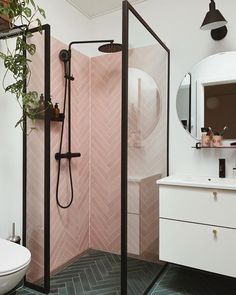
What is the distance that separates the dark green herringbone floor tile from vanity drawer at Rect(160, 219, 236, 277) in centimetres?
30

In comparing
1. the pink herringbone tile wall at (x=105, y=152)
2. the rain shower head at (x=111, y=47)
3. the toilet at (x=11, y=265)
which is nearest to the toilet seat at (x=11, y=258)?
the toilet at (x=11, y=265)

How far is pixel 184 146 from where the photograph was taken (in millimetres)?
2471

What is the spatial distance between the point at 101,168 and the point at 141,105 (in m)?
1.11

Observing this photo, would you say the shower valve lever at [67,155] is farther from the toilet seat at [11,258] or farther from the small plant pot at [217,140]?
the small plant pot at [217,140]

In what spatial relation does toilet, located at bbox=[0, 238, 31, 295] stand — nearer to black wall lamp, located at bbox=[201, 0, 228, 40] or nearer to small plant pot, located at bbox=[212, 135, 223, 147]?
small plant pot, located at bbox=[212, 135, 223, 147]

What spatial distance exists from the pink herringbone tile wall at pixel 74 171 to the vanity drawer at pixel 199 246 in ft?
3.34

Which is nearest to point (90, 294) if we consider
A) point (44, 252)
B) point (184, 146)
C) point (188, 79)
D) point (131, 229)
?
point (44, 252)

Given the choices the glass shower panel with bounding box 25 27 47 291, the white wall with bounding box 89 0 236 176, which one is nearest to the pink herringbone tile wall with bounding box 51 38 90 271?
the glass shower panel with bounding box 25 27 47 291

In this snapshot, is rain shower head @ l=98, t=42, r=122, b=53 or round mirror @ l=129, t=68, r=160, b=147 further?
rain shower head @ l=98, t=42, r=122, b=53

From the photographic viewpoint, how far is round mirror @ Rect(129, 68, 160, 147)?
185 centimetres

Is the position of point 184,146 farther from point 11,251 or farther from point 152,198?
point 11,251

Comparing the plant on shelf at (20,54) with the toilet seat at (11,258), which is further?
the plant on shelf at (20,54)

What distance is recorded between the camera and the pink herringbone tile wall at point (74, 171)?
2418 mm

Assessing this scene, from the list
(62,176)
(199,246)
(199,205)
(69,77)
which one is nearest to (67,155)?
(62,176)
